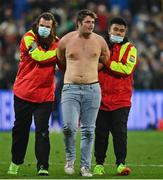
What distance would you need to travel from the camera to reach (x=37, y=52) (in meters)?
13.9

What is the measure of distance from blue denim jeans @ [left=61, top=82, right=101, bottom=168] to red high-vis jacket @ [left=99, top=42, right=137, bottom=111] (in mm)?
593

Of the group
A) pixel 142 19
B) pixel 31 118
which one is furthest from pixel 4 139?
pixel 142 19

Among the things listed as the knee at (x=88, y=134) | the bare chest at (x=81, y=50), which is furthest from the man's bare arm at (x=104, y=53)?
the knee at (x=88, y=134)

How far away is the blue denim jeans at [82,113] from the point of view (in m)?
13.6

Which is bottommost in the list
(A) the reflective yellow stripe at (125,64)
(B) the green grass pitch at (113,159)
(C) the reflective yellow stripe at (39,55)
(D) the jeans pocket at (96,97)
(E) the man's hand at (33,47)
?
(B) the green grass pitch at (113,159)

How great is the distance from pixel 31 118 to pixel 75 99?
0.99 meters

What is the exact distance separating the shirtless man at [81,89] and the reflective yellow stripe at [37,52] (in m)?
0.28

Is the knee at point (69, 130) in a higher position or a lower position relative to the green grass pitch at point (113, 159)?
→ higher

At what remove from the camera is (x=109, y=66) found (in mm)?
14133

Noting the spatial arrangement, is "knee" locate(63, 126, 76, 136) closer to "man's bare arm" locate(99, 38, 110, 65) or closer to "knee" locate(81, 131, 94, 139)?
"knee" locate(81, 131, 94, 139)

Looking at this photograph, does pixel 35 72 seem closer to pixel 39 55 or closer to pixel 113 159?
pixel 39 55

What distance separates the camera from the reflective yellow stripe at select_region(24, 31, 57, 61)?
13836 millimetres

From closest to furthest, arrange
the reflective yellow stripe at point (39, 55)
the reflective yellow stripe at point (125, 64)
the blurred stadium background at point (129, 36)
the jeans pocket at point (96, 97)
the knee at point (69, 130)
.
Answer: the knee at point (69, 130) → the jeans pocket at point (96, 97) → the reflective yellow stripe at point (39, 55) → the reflective yellow stripe at point (125, 64) → the blurred stadium background at point (129, 36)

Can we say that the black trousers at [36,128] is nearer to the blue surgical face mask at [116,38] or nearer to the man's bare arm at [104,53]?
the man's bare arm at [104,53]
